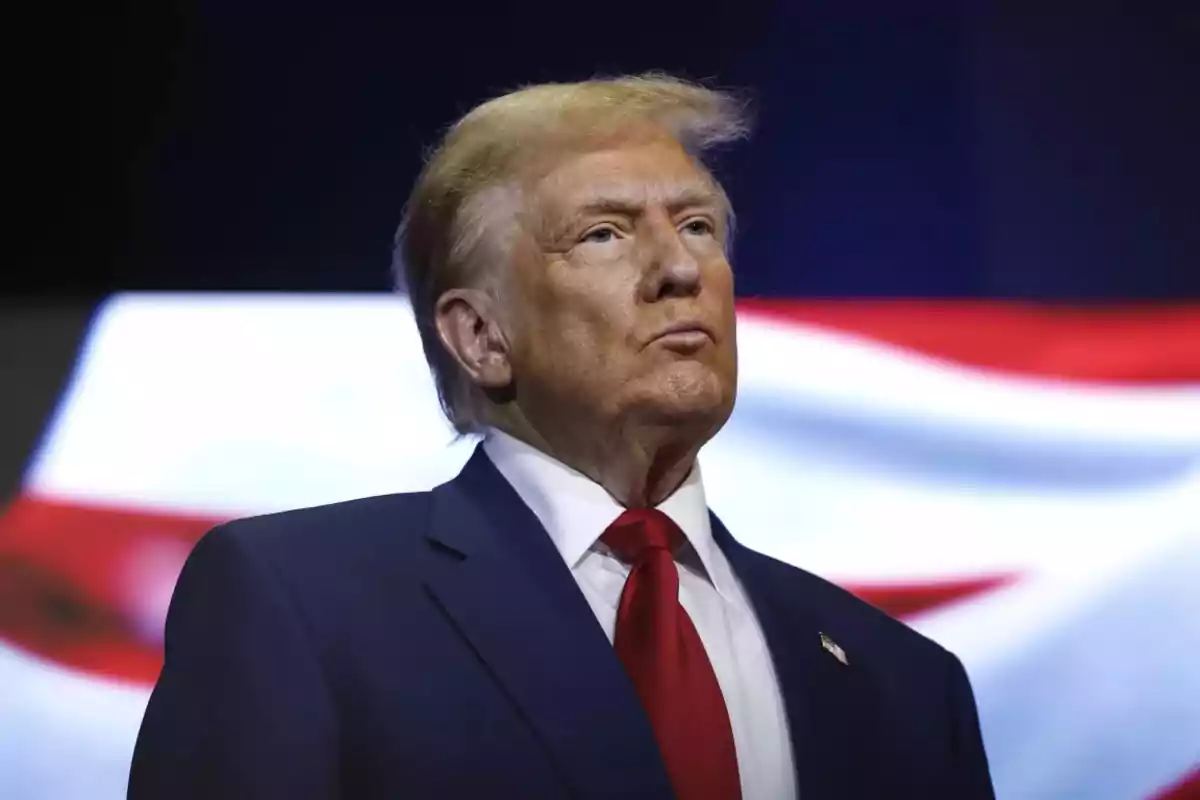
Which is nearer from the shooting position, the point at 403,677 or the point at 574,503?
the point at 403,677

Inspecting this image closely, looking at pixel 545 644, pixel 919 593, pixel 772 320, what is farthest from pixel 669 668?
pixel 772 320

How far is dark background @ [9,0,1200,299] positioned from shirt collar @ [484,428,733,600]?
492 mm

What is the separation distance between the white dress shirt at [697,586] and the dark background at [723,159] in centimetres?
53

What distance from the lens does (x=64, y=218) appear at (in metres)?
1.88

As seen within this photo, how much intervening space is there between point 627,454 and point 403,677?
12.6 inches

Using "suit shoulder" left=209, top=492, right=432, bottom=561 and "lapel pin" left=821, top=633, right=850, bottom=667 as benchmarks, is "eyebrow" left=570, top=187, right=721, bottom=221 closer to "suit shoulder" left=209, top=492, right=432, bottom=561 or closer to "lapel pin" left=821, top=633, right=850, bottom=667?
"suit shoulder" left=209, top=492, right=432, bottom=561

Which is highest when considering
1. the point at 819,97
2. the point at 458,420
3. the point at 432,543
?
the point at 819,97

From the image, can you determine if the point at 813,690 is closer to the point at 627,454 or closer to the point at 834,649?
the point at 834,649

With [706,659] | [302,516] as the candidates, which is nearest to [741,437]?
[706,659]

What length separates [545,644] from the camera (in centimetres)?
131

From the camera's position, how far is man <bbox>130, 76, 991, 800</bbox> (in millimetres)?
1264

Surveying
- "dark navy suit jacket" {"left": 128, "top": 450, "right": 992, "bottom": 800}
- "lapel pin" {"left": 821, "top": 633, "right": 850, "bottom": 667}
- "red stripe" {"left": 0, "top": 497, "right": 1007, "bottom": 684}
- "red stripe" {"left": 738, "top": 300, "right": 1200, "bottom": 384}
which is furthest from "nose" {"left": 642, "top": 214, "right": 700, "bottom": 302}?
"red stripe" {"left": 0, "top": 497, "right": 1007, "bottom": 684}

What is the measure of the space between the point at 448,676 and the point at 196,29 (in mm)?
1066

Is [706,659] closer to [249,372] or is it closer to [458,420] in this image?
[458,420]
